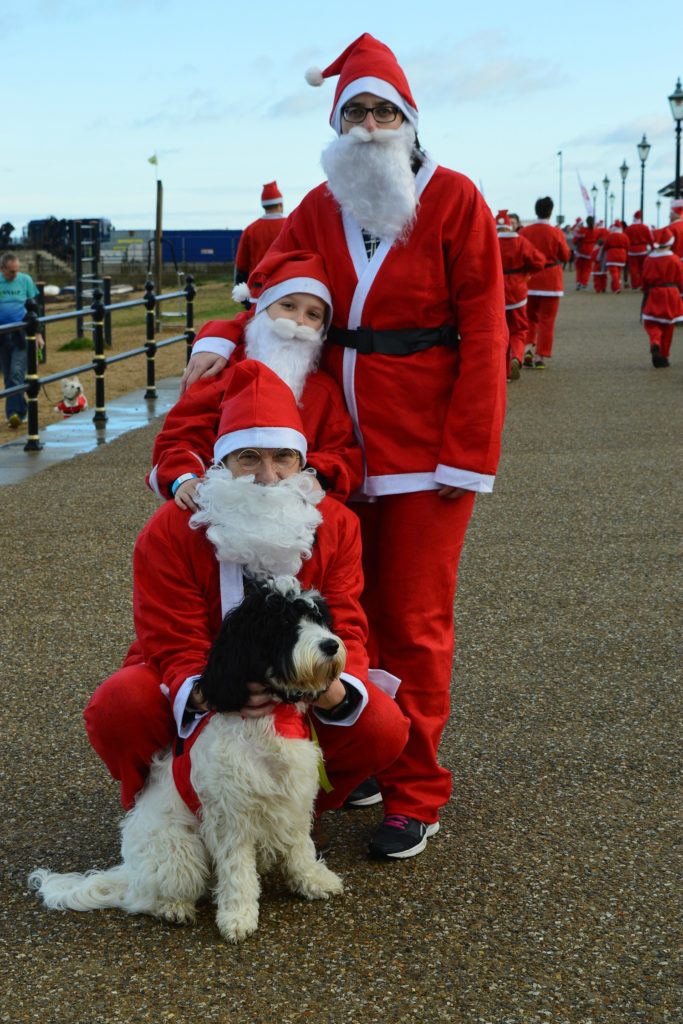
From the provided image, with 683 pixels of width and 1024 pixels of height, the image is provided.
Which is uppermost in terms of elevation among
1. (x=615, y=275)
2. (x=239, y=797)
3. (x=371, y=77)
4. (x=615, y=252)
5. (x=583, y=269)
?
(x=615, y=252)

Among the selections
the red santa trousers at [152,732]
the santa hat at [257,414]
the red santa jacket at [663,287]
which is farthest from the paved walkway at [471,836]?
the red santa jacket at [663,287]

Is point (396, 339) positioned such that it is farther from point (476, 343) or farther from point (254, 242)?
point (254, 242)

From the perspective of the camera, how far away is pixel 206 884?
343 centimetres

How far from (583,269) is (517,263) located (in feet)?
82.6

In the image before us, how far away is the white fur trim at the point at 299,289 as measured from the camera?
12.2 feet

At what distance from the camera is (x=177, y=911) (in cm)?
334

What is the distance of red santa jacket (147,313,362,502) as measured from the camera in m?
3.69

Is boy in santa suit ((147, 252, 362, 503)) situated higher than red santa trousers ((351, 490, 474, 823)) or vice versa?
boy in santa suit ((147, 252, 362, 503))

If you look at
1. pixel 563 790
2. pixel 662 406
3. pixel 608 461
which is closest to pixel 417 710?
pixel 563 790

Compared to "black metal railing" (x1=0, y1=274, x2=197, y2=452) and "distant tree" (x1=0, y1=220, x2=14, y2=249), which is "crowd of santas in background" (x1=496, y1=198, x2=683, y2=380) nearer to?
"black metal railing" (x1=0, y1=274, x2=197, y2=452)

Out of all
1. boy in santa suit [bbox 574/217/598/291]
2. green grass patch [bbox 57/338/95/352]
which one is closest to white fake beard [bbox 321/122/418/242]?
green grass patch [bbox 57/338/95/352]

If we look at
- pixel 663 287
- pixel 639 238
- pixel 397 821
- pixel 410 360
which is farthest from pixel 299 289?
pixel 639 238

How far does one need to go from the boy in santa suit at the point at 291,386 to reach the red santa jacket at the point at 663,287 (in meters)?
13.4

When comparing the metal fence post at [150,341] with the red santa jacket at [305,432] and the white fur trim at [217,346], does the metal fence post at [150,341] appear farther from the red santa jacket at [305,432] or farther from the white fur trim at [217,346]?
the red santa jacket at [305,432]
